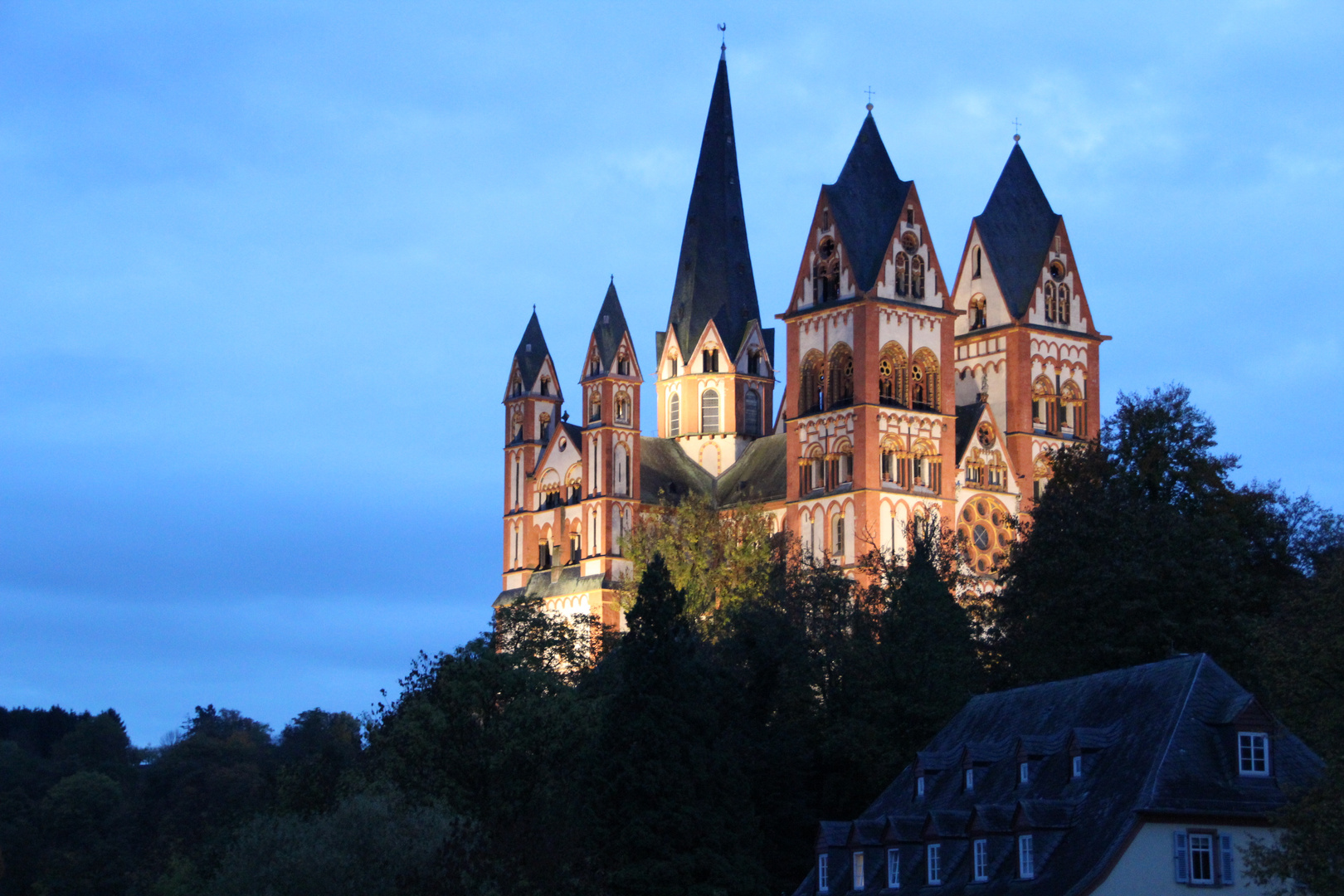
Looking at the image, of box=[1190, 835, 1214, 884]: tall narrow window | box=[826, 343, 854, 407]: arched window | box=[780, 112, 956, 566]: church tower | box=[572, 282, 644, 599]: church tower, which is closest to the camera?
box=[1190, 835, 1214, 884]: tall narrow window

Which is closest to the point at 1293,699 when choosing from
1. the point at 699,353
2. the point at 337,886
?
the point at 337,886

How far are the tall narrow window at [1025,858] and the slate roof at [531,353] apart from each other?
79.9 metres

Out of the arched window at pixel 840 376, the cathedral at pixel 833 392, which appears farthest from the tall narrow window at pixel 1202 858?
the arched window at pixel 840 376

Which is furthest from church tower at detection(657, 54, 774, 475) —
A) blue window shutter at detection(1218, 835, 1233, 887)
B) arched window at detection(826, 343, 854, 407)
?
blue window shutter at detection(1218, 835, 1233, 887)

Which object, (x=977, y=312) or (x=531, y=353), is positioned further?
(x=531, y=353)

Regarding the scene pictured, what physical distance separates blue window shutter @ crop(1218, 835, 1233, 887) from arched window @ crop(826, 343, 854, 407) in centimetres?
5735

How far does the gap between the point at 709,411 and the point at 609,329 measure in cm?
799

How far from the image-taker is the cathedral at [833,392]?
107125 millimetres

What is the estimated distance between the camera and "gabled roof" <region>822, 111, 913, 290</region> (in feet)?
356

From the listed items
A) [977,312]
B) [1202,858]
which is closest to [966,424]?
[977,312]

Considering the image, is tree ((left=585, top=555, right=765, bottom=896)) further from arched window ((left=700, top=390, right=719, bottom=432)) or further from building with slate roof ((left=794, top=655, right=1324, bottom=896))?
arched window ((left=700, top=390, right=719, bottom=432))

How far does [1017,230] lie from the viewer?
382ft

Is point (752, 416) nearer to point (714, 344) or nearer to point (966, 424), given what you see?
point (714, 344)

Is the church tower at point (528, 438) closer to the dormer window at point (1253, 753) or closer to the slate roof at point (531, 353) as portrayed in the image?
the slate roof at point (531, 353)
